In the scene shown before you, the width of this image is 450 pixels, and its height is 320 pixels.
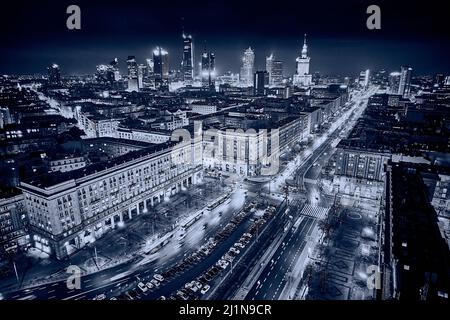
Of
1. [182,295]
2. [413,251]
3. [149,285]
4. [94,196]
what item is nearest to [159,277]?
[149,285]

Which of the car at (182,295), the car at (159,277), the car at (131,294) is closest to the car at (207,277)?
the car at (182,295)

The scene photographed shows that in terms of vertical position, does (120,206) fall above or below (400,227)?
below

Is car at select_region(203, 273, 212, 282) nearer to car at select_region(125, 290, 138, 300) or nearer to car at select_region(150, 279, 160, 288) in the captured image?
car at select_region(150, 279, 160, 288)

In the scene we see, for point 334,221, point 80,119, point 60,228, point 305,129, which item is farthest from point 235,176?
point 80,119

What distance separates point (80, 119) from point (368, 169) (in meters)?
153

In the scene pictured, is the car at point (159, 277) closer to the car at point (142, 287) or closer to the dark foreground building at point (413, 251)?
the car at point (142, 287)

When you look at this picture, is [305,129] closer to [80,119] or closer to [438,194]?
[438,194]

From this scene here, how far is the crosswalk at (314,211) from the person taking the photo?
230ft

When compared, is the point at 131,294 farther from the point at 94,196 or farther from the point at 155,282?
the point at 94,196

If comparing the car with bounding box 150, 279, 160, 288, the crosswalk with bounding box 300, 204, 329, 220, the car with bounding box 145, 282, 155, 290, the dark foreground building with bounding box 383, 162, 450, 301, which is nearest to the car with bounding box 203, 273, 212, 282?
the car with bounding box 150, 279, 160, 288

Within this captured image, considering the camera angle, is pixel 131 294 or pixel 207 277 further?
pixel 207 277

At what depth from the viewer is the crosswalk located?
7012 centimetres

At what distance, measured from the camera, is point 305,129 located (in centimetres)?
14862

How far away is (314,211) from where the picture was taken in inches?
2862
